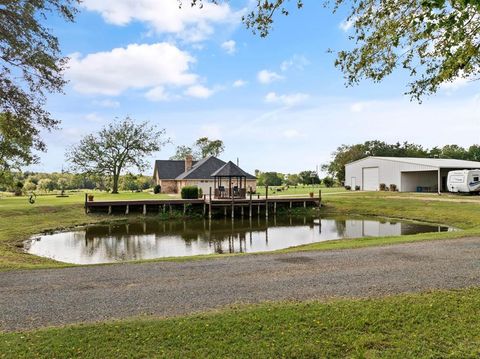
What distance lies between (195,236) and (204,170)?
23.9 m

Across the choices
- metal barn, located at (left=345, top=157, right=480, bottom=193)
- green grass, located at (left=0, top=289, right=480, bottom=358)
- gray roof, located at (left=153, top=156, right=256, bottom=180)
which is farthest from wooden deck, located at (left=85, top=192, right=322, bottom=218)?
green grass, located at (left=0, top=289, right=480, bottom=358)

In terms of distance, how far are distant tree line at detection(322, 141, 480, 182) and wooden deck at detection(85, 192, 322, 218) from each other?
3199cm

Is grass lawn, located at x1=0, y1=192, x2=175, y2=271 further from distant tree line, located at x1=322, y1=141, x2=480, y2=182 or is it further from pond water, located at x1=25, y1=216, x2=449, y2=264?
distant tree line, located at x1=322, y1=141, x2=480, y2=182

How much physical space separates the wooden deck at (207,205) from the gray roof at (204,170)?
36.8 ft

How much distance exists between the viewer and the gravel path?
581 cm

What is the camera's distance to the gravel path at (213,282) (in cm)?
581

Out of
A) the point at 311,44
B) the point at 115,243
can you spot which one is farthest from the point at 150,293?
the point at 115,243

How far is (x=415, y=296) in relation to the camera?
598 cm

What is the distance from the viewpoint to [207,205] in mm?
30844

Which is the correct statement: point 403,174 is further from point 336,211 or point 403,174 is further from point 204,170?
point 204,170

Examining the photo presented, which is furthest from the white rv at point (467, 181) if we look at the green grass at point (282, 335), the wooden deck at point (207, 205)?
the green grass at point (282, 335)

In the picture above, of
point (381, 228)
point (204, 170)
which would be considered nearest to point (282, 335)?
point (381, 228)

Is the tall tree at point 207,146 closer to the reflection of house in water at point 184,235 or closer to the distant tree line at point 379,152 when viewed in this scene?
the distant tree line at point 379,152

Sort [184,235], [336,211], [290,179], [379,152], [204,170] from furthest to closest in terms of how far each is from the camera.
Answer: [290,179] → [379,152] → [204,170] → [336,211] → [184,235]
